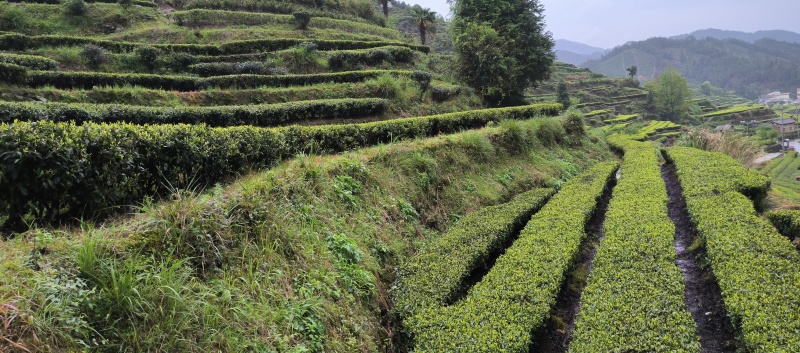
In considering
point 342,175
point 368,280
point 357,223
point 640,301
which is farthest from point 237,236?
point 640,301

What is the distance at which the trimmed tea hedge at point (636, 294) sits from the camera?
4.39m

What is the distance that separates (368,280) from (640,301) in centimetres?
379

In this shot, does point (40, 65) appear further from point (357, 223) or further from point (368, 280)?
point (368, 280)

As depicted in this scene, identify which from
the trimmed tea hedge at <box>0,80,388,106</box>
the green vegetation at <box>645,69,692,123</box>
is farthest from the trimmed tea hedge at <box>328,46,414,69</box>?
the green vegetation at <box>645,69,692,123</box>

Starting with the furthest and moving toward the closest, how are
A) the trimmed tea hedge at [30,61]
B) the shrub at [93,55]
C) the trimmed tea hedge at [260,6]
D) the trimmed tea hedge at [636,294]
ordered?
the trimmed tea hedge at [260,6], the shrub at [93,55], the trimmed tea hedge at [30,61], the trimmed tea hedge at [636,294]

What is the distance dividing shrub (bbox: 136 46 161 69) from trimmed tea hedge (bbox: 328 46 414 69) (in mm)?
9085

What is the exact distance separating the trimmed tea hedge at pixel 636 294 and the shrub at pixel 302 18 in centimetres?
2763

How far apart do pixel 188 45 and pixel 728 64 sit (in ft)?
→ 696

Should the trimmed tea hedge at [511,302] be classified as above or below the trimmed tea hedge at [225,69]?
below

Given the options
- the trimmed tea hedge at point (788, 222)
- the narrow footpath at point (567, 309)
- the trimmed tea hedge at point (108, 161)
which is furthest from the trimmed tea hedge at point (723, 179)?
the trimmed tea hedge at point (108, 161)

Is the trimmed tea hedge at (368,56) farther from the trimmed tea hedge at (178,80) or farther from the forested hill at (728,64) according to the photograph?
the forested hill at (728,64)

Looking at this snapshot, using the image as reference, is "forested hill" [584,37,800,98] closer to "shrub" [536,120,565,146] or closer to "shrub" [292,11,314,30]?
"shrub" [536,120,565,146]

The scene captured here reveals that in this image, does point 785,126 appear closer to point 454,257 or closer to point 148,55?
point 454,257

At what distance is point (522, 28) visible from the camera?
2558 cm
